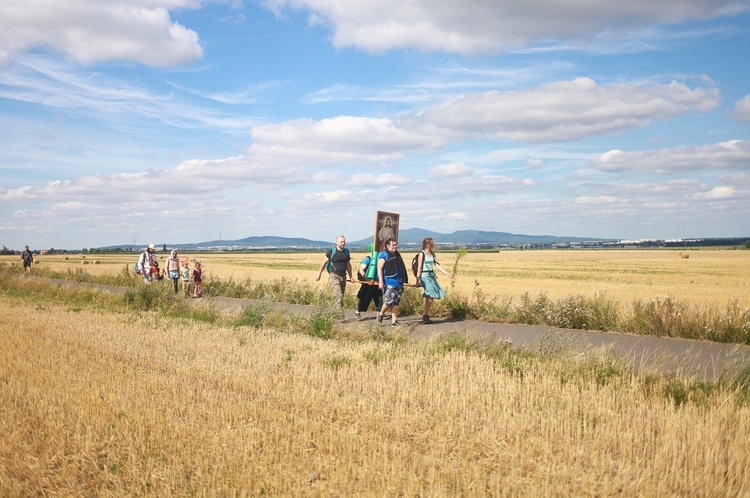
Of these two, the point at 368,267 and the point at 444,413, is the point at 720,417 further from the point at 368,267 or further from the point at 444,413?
the point at 368,267

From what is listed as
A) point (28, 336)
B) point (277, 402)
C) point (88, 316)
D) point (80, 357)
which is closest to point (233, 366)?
point (277, 402)

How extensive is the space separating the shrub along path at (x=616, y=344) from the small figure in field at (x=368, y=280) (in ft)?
1.22

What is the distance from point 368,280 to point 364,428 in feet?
30.5

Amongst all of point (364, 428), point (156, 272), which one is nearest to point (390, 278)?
point (364, 428)

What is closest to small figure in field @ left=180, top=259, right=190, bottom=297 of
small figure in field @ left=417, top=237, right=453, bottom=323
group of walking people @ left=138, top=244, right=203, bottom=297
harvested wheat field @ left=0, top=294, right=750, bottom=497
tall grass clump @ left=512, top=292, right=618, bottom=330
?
group of walking people @ left=138, top=244, right=203, bottom=297

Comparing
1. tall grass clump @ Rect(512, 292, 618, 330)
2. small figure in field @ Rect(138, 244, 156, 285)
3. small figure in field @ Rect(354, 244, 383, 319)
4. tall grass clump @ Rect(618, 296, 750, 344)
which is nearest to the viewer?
tall grass clump @ Rect(618, 296, 750, 344)

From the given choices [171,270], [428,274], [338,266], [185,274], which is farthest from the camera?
[185,274]

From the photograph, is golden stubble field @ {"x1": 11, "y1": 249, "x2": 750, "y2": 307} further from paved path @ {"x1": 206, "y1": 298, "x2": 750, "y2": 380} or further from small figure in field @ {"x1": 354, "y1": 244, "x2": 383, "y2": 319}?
small figure in field @ {"x1": 354, "y1": 244, "x2": 383, "y2": 319}

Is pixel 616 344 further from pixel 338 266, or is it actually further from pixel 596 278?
pixel 596 278

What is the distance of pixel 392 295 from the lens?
1389cm

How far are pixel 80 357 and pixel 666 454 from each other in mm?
8870

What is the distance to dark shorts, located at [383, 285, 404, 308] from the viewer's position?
1384cm

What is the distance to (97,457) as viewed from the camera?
5.66 meters

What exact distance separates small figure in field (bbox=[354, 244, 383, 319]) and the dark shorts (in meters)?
1.10
